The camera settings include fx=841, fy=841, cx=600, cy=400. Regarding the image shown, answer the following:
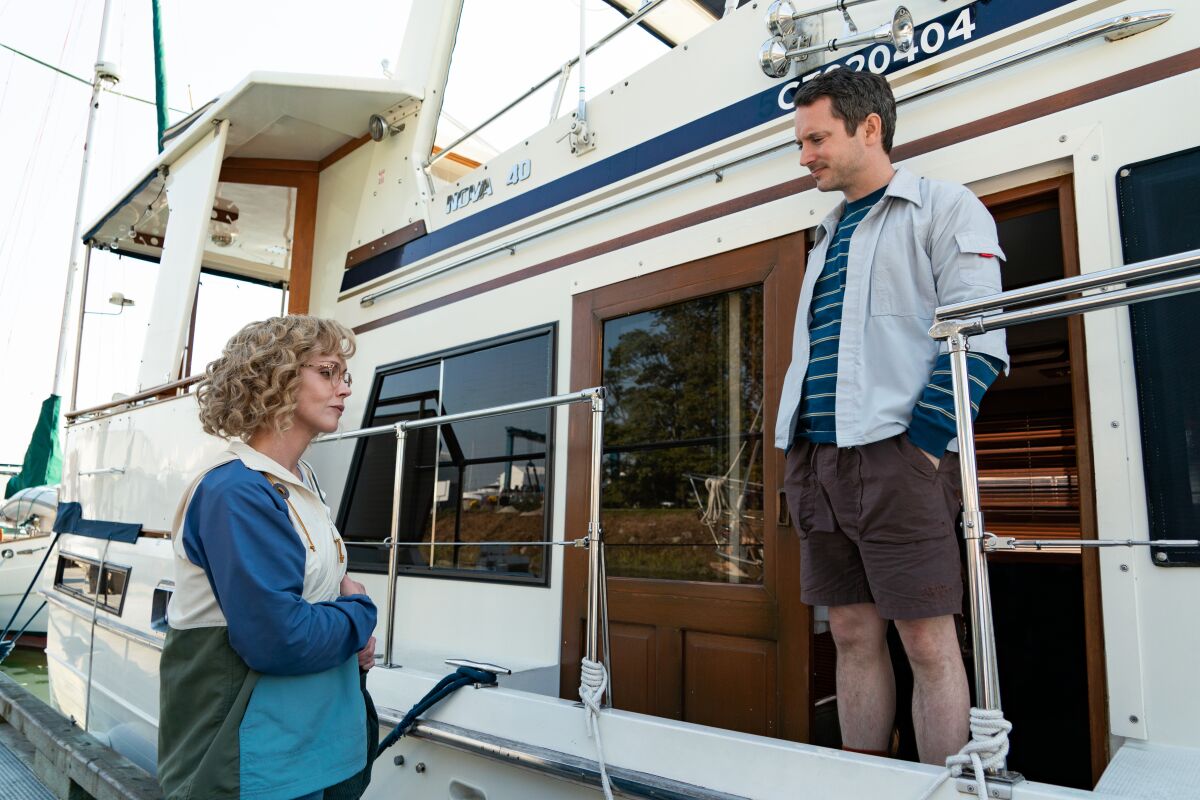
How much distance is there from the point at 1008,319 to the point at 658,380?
148 cm

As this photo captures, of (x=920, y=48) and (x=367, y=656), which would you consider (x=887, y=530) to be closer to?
(x=367, y=656)

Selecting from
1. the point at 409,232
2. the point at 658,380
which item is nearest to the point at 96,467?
the point at 409,232

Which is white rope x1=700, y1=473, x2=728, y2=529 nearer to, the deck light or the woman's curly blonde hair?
the deck light

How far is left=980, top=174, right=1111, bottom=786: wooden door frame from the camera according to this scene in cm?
169

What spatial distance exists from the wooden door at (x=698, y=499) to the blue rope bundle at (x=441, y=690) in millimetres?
520

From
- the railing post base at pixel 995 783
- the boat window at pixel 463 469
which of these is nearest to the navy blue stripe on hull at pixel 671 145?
the boat window at pixel 463 469

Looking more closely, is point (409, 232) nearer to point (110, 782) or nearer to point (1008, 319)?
point (110, 782)

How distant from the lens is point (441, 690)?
2.33m

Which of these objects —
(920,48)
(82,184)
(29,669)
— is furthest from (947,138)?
(29,669)

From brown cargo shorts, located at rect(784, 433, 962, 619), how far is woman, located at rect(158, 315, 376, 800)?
956mm

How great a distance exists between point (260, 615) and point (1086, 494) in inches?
63.9

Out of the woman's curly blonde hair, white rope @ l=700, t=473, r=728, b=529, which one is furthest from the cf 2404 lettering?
the woman's curly blonde hair

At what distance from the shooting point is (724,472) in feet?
8.23

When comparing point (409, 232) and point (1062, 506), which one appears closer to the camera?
point (1062, 506)
